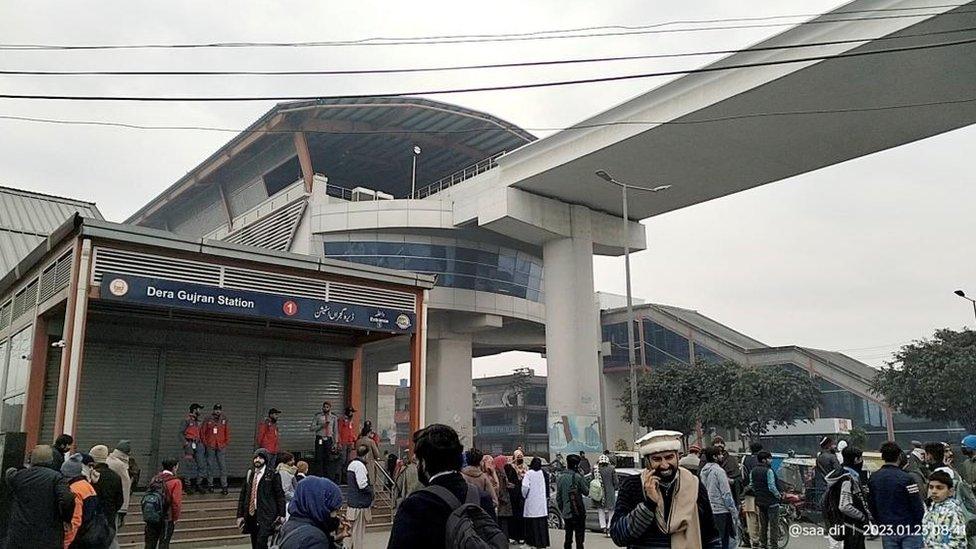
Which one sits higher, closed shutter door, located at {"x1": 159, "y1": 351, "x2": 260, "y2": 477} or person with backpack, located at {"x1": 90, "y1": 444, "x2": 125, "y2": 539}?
closed shutter door, located at {"x1": 159, "y1": 351, "x2": 260, "y2": 477}

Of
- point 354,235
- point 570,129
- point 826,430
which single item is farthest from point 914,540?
point 826,430

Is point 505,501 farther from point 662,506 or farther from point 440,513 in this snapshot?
point 440,513

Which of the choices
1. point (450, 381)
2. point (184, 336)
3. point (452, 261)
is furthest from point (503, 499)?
point (450, 381)

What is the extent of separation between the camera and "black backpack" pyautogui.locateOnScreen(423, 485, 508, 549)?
3156mm

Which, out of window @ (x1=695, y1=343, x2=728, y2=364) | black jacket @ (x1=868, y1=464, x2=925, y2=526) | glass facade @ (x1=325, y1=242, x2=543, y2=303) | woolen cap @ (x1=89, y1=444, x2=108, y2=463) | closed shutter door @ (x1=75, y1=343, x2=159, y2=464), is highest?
glass facade @ (x1=325, y1=242, x2=543, y2=303)

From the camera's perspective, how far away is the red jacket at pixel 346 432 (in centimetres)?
1782

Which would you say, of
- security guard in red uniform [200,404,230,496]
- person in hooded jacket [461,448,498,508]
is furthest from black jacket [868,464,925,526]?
security guard in red uniform [200,404,230,496]

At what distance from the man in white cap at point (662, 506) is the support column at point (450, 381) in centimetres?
3357

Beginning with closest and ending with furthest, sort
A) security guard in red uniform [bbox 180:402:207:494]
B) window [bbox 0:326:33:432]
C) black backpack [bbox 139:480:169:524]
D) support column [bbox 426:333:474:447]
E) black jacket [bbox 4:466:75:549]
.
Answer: black jacket [bbox 4:466:75:549] → black backpack [bbox 139:480:169:524] → security guard in red uniform [bbox 180:402:207:494] → window [bbox 0:326:33:432] → support column [bbox 426:333:474:447]

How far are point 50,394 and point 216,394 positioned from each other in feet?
11.6

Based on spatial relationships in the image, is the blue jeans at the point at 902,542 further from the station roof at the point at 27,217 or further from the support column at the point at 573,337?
the station roof at the point at 27,217

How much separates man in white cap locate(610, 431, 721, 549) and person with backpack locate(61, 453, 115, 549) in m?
5.19

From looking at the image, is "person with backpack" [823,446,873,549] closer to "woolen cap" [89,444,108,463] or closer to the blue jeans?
the blue jeans

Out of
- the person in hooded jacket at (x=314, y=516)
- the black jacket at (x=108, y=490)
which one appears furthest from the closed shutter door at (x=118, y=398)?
the person in hooded jacket at (x=314, y=516)
